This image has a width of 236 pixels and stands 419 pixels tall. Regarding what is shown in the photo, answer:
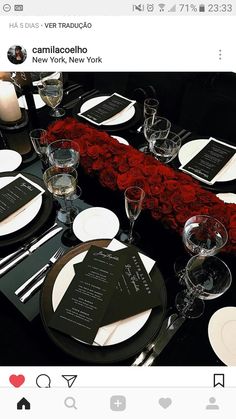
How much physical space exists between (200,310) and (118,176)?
1.65 ft

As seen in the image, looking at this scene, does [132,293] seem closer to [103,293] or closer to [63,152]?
[103,293]

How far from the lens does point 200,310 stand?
0.85 meters

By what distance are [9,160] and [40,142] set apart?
7.1 inches

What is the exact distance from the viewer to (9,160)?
1.26 metres

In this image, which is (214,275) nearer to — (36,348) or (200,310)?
(200,310)

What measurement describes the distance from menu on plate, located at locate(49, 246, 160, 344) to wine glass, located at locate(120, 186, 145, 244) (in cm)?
10

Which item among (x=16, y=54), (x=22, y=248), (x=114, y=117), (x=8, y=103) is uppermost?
(x=16, y=54)

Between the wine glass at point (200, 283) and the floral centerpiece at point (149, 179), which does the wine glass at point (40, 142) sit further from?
the wine glass at point (200, 283)

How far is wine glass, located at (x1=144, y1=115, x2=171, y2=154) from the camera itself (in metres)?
1.23

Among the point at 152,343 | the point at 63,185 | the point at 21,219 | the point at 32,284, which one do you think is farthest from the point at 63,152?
the point at 152,343

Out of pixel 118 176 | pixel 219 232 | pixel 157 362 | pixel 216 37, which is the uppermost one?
pixel 216 37

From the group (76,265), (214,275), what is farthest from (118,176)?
(214,275)
